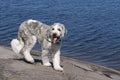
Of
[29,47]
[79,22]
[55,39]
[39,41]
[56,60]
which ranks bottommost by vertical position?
[79,22]

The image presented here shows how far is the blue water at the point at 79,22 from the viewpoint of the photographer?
17875 mm

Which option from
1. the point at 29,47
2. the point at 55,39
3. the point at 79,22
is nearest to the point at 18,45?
the point at 29,47

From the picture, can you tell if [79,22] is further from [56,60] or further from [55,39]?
[55,39]

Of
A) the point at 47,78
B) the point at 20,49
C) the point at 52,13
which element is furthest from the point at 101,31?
the point at 47,78

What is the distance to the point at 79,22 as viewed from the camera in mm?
24359

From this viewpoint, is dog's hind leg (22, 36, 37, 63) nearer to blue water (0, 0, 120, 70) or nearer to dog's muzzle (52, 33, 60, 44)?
dog's muzzle (52, 33, 60, 44)

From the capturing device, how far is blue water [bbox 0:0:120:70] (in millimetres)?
17875

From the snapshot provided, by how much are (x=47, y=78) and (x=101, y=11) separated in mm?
18686

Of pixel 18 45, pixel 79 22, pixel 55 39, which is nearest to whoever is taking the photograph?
pixel 55 39

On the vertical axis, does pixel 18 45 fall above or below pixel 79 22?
above

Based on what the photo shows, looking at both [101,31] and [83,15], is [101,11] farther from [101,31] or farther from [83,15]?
[101,31]

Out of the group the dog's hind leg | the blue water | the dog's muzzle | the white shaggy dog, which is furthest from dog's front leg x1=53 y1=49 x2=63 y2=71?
the blue water

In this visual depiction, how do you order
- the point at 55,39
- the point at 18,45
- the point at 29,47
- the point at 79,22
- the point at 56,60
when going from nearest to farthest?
the point at 55,39
the point at 56,60
the point at 29,47
the point at 18,45
the point at 79,22

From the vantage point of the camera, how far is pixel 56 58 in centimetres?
1145
